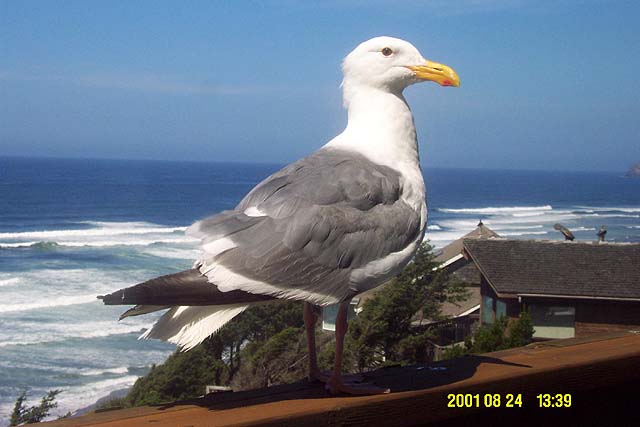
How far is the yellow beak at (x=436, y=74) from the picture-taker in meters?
2.42

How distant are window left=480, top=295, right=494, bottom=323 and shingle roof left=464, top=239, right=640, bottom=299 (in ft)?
2.31

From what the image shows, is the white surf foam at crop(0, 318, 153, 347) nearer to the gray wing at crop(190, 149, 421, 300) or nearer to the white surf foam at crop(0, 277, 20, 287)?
the white surf foam at crop(0, 277, 20, 287)

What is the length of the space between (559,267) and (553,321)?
53.4 inches

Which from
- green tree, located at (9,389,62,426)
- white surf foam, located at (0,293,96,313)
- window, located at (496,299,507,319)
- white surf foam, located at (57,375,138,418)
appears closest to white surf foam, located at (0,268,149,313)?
white surf foam, located at (0,293,96,313)

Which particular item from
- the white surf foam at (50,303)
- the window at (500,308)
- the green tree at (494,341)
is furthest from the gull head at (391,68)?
the white surf foam at (50,303)

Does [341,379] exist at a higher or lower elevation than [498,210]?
lower

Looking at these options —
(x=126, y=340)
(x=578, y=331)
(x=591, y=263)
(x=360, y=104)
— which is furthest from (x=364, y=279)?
(x=126, y=340)

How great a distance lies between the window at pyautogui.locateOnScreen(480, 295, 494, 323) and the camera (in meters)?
13.6

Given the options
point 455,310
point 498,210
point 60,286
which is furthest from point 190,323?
point 498,210

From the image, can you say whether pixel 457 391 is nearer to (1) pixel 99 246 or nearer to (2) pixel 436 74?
(2) pixel 436 74

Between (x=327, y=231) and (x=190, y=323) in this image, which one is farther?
Answer: (x=327, y=231)

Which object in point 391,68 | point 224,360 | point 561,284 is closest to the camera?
point 391,68

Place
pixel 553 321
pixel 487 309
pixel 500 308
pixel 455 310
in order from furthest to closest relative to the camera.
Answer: pixel 455 310
pixel 487 309
pixel 500 308
pixel 553 321

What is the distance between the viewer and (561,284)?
12.6 metres
